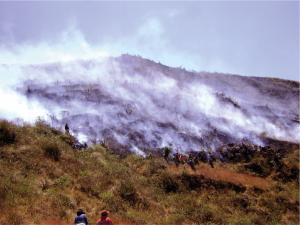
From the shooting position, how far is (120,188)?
985 inches

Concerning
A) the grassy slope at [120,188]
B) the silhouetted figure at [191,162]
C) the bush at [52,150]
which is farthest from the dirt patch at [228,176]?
the bush at [52,150]

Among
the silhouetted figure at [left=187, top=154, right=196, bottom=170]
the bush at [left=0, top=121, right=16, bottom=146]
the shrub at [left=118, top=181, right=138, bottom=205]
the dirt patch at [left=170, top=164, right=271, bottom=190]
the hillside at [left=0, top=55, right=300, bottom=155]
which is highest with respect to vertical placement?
the hillside at [left=0, top=55, right=300, bottom=155]

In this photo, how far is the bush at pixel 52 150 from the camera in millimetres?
25891

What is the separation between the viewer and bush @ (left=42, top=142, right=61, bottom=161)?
25.9 metres

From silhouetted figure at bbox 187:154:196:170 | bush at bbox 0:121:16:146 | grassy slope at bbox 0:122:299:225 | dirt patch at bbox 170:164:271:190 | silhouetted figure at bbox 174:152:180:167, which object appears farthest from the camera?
silhouetted figure at bbox 187:154:196:170

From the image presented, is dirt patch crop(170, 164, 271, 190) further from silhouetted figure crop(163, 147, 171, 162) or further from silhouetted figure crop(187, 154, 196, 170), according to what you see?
silhouetted figure crop(163, 147, 171, 162)

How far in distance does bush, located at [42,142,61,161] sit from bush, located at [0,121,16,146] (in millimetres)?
1642

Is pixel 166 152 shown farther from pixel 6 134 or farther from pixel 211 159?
pixel 6 134

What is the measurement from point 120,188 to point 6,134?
6.49 metres

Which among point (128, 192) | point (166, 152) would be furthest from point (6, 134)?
point (166, 152)

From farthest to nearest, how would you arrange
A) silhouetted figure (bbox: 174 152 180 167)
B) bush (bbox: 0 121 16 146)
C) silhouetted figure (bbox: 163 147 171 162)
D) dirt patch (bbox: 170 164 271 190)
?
silhouetted figure (bbox: 163 147 171 162)
silhouetted figure (bbox: 174 152 180 167)
dirt patch (bbox: 170 164 271 190)
bush (bbox: 0 121 16 146)

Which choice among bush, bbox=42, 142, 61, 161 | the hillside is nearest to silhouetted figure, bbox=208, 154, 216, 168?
the hillside

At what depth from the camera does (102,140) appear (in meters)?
30.4

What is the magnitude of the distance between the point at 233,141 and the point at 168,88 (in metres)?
7.95
